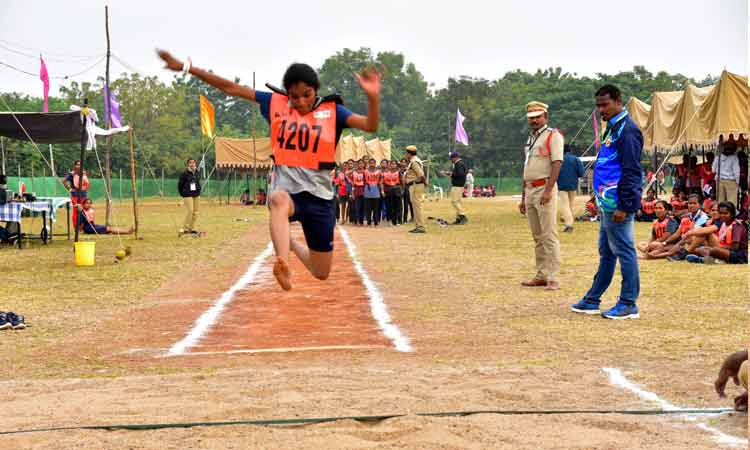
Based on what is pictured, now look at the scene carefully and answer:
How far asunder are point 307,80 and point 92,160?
61.5 metres

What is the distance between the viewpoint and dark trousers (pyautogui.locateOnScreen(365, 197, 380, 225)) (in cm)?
2894

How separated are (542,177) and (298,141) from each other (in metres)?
5.51

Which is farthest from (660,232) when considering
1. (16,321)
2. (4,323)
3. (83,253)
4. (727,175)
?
(4,323)

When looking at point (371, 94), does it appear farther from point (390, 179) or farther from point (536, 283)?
point (390, 179)

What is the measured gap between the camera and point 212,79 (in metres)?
6.66

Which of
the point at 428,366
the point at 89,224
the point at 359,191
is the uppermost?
the point at 359,191

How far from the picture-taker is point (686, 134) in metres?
21.9

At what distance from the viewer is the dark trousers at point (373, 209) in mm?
28938

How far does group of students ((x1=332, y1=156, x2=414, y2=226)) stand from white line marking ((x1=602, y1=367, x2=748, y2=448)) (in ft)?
70.8

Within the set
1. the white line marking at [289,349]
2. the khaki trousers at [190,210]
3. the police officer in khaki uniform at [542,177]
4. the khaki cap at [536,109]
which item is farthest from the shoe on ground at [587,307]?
the khaki trousers at [190,210]

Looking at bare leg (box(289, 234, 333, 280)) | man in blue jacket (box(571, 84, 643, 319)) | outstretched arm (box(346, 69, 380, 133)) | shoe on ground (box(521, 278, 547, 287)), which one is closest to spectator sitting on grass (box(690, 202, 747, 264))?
shoe on ground (box(521, 278, 547, 287))

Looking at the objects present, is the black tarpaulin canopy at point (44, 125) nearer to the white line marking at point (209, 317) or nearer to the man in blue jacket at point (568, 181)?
the white line marking at point (209, 317)

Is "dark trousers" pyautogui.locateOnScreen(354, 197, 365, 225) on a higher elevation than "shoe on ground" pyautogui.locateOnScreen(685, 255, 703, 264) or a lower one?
higher

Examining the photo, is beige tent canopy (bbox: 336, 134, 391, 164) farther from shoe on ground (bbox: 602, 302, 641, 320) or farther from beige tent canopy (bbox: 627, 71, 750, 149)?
shoe on ground (bbox: 602, 302, 641, 320)
